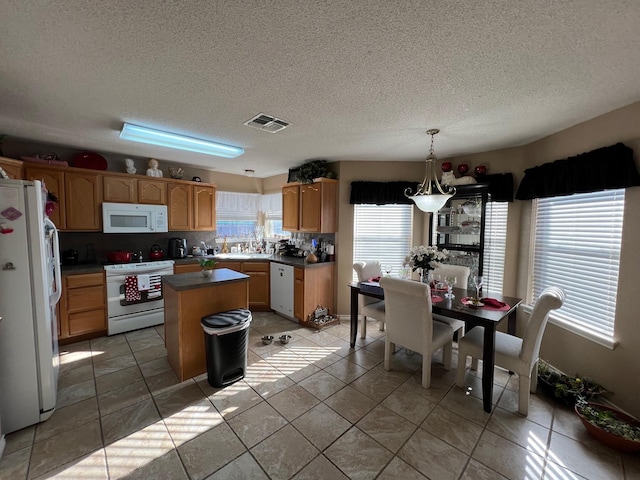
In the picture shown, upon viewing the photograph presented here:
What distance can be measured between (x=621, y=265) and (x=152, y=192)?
17.8 ft

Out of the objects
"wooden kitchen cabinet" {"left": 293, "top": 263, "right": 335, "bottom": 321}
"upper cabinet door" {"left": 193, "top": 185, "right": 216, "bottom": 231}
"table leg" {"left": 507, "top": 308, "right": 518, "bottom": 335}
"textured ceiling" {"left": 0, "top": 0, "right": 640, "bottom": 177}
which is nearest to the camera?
"textured ceiling" {"left": 0, "top": 0, "right": 640, "bottom": 177}

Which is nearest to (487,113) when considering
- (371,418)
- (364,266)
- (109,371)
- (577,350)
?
(364,266)

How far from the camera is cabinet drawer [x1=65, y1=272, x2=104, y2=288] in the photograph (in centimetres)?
312

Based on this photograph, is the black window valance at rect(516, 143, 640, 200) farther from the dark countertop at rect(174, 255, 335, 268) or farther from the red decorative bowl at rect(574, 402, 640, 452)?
the dark countertop at rect(174, 255, 335, 268)

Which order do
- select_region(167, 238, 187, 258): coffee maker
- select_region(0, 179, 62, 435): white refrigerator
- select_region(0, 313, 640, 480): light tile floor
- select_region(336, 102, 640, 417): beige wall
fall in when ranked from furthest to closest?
1. select_region(167, 238, 187, 258): coffee maker
2. select_region(336, 102, 640, 417): beige wall
3. select_region(0, 179, 62, 435): white refrigerator
4. select_region(0, 313, 640, 480): light tile floor

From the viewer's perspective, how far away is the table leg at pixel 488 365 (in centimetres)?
210

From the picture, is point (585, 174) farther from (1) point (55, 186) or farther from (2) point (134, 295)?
(1) point (55, 186)

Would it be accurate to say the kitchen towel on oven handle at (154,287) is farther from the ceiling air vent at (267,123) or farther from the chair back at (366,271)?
the chair back at (366,271)

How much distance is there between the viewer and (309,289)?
12.5ft

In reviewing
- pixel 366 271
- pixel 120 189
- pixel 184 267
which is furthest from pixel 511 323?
pixel 120 189

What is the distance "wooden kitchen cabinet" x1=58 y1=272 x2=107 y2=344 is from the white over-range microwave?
711 millimetres

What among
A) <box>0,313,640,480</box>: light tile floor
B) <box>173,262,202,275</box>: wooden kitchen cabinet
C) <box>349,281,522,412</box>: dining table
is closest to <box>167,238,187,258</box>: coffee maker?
<box>173,262,202,275</box>: wooden kitchen cabinet

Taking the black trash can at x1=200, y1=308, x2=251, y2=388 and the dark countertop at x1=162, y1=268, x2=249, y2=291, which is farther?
the dark countertop at x1=162, y1=268, x2=249, y2=291

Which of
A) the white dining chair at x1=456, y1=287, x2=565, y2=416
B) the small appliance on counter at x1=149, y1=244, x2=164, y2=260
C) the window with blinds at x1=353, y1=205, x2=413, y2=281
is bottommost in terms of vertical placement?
the white dining chair at x1=456, y1=287, x2=565, y2=416
